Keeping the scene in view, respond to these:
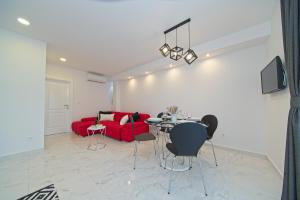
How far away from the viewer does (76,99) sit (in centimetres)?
572

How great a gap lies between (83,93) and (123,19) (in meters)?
4.54

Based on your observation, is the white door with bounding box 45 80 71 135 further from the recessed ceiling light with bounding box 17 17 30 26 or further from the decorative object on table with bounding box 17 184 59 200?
the decorative object on table with bounding box 17 184 59 200

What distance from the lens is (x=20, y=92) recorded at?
2.97m

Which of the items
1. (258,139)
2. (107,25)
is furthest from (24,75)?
(258,139)

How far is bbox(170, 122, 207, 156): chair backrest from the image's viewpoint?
5.81 ft

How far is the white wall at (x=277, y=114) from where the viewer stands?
2.04 metres

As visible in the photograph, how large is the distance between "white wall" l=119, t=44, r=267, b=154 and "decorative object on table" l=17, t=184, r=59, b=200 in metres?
3.54

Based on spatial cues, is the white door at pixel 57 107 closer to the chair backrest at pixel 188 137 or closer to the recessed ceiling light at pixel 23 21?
the recessed ceiling light at pixel 23 21

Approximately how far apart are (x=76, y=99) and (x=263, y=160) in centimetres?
638

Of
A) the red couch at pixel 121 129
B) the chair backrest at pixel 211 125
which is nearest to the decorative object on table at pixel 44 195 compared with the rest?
the red couch at pixel 121 129

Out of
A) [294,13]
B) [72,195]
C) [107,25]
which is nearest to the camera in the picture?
[294,13]

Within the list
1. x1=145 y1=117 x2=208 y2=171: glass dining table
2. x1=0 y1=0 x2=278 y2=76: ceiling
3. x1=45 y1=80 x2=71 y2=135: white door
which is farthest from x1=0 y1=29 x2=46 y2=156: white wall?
x1=145 y1=117 x2=208 y2=171: glass dining table

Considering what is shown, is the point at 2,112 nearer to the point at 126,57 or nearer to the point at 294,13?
the point at 126,57

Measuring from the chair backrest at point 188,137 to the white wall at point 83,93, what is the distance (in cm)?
520
